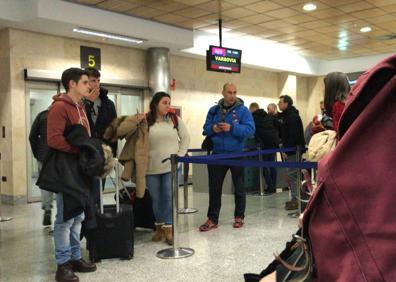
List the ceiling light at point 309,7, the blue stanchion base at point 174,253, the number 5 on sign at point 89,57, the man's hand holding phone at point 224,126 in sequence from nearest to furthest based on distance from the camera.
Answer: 1. the blue stanchion base at point 174,253
2. the man's hand holding phone at point 224,126
3. the ceiling light at point 309,7
4. the number 5 on sign at point 89,57

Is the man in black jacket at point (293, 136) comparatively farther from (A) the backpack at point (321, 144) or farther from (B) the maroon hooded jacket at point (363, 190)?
(B) the maroon hooded jacket at point (363, 190)

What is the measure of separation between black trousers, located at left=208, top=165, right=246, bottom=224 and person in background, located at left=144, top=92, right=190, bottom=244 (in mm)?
513

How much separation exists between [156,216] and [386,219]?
11.8ft

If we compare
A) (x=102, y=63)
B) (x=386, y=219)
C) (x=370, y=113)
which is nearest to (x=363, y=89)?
(x=370, y=113)

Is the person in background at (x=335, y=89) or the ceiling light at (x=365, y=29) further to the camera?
the ceiling light at (x=365, y=29)

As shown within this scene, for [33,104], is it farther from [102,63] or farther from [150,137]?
[150,137]

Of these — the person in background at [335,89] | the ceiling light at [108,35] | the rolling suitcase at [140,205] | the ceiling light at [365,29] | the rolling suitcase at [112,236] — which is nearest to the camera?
the person in background at [335,89]

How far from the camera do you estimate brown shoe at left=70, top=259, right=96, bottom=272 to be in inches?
124

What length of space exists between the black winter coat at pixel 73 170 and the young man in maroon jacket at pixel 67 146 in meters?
0.06

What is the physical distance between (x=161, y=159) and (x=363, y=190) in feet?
11.1

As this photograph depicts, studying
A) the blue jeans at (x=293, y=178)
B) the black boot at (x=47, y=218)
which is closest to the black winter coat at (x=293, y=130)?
the blue jeans at (x=293, y=178)

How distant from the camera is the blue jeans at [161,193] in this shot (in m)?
3.88

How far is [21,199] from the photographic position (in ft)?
21.3

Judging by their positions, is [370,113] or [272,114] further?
[272,114]
